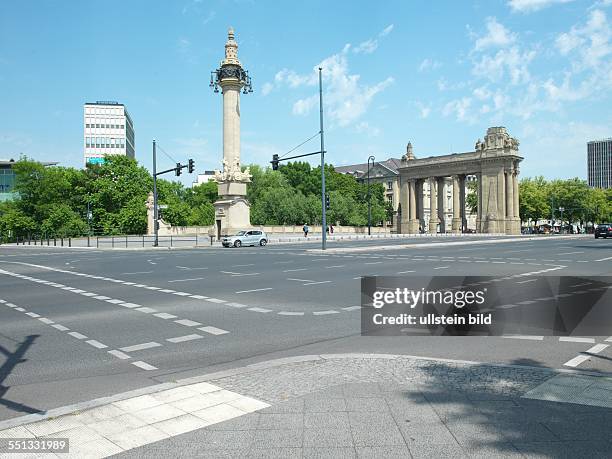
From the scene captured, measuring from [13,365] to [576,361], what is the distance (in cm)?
763

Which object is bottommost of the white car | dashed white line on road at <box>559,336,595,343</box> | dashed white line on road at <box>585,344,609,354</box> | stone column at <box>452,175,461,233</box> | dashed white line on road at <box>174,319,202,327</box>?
dashed white line on road at <box>585,344,609,354</box>

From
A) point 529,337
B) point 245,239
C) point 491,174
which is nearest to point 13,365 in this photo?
point 529,337

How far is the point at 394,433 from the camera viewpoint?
4633 millimetres

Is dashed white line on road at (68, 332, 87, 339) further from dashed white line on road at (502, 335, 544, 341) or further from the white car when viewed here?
the white car

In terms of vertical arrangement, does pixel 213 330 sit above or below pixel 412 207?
below

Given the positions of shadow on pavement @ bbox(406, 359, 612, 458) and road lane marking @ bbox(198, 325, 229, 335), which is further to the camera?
road lane marking @ bbox(198, 325, 229, 335)

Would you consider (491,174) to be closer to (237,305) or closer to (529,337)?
(237,305)

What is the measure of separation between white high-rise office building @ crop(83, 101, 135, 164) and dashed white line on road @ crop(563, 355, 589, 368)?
465 ft

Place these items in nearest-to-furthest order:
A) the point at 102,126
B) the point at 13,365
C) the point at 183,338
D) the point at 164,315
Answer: the point at 13,365 < the point at 183,338 < the point at 164,315 < the point at 102,126

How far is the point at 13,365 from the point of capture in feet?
23.7

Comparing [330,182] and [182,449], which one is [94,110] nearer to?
[330,182]

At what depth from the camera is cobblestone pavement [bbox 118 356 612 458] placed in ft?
14.2

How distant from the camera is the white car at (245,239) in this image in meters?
47.0

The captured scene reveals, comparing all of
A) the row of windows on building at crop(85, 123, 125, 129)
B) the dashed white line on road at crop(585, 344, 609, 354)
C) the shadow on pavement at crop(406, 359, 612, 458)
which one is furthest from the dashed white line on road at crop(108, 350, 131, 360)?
the row of windows on building at crop(85, 123, 125, 129)
